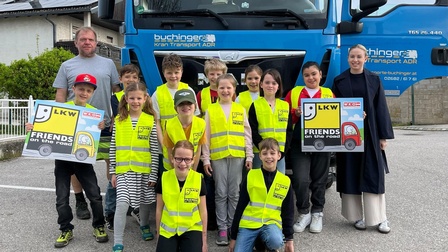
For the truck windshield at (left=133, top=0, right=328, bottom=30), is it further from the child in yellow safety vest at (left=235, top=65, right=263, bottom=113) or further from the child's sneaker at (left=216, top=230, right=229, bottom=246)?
the child's sneaker at (left=216, top=230, right=229, bottom=246)

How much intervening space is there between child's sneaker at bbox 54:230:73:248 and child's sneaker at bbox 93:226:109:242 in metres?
0.24

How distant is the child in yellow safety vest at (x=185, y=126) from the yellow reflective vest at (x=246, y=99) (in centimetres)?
61

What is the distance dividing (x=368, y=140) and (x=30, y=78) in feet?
34.4

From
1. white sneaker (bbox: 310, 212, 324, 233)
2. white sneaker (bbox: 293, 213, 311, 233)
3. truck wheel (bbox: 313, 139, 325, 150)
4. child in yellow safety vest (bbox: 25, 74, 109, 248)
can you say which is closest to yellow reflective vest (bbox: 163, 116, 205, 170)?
child in yellow safety vest (bbox: 25, 74, 109, 248)

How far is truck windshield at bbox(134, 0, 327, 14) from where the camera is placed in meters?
4.30

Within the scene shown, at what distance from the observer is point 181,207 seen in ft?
10.5

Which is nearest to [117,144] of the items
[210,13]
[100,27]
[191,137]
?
[191,137]

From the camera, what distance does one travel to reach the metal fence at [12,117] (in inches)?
350

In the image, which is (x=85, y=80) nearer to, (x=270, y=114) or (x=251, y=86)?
(x=251, y=86)

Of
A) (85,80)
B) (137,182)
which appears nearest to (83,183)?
(137,182)

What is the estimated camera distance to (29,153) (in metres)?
3.62

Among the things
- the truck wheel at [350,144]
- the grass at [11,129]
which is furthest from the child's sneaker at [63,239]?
the grass at [11,129]

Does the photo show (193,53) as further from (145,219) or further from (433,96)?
(433,96)

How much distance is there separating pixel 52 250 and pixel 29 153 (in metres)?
0.89
